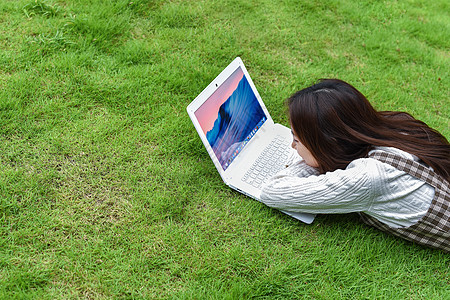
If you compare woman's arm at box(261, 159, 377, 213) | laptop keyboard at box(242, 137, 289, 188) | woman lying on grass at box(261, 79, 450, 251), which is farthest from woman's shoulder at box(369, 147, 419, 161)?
laptop keyboard at box(242, 137, 289, 188)

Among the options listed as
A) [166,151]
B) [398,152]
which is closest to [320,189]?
[398,152]

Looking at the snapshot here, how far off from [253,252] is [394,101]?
2.06 meters

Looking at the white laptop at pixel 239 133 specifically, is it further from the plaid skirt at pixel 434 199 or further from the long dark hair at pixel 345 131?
the plaid skirt at pixel 434 199

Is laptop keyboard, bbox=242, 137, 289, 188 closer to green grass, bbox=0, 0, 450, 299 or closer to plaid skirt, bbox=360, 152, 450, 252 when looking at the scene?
green grass, bbox=0, 0, 450, 299


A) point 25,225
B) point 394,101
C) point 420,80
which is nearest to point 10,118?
point 25,225

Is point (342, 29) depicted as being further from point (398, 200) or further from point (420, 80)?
point (398, 200)

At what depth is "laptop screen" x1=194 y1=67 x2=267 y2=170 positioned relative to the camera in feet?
8.94

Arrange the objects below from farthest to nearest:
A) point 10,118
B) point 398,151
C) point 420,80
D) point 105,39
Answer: point 420,80 → point 105,39 → point 10,118 → point 398,151

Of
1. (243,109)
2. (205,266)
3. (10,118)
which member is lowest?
(205,266)

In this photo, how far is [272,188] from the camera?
8.61 ft

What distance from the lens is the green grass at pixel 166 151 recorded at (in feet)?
7.85

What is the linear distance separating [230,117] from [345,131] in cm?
78

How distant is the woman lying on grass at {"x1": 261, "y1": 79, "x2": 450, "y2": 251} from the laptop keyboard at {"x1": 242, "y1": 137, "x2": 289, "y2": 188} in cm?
22

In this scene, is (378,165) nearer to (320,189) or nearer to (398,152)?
(398,152)
